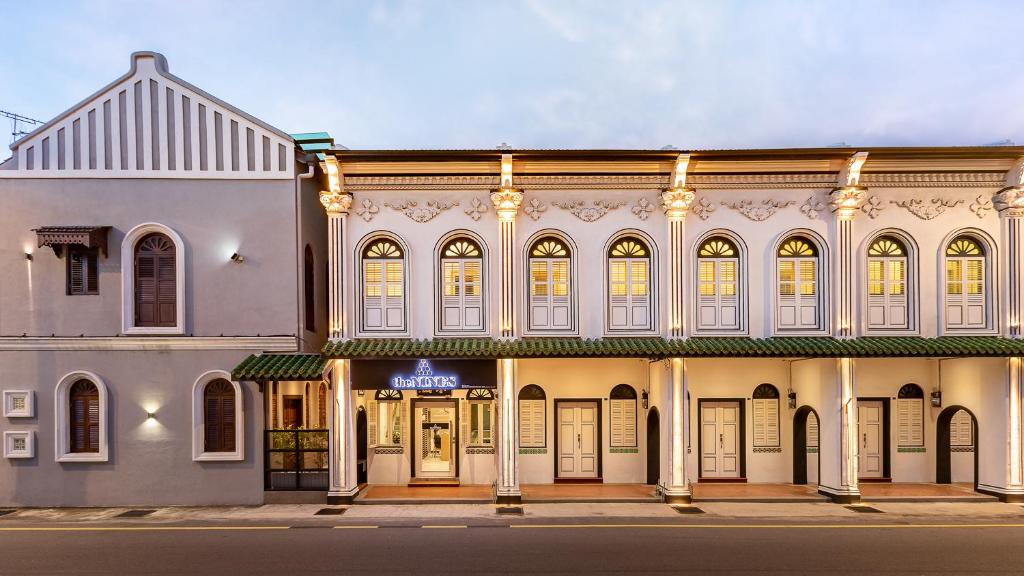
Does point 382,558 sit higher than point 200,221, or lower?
lower

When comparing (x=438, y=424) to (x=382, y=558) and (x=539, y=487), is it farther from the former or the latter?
(x=382, y=558)

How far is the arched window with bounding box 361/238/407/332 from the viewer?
15.4 m

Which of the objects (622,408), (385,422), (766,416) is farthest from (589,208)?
(385,422)

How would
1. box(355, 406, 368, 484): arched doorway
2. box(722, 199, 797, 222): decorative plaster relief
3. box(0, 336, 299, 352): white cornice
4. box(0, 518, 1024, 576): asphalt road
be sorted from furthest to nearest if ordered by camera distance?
box(355, 406, 368, 484): arched doorway < box(722, 199, 797, 222): decorative plaster relief < box(0, 336, 299, 352): white cornice < box(0, 518, 1024, 576): asphalt road

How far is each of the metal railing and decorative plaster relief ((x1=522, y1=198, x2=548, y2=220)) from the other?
25.3 feet

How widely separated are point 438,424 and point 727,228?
31.9 feet

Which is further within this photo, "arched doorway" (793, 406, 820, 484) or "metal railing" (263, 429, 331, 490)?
"arched doorway" (793, 406, 820, 484)

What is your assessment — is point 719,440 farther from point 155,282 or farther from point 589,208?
point 155,282

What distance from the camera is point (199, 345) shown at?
14.8 metres

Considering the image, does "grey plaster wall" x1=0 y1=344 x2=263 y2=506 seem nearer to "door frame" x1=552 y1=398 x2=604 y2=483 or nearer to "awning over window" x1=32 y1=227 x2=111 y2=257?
"awning over window" x1=32 y1=227 x2=111 y2=257

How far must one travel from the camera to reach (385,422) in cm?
1708

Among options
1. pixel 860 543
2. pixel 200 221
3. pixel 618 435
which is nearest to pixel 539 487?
pixel 618 435

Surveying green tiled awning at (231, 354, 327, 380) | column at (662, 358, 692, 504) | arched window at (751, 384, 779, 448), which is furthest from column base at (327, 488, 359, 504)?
arched window at (751, 384, 779, 448)

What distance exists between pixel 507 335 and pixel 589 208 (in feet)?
13.0
